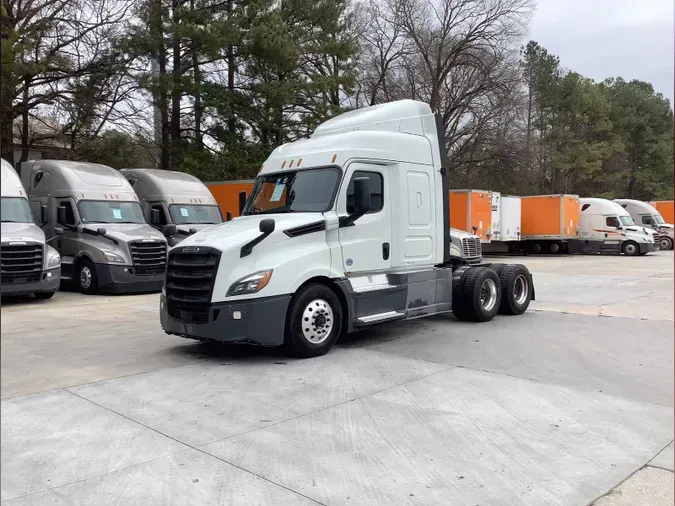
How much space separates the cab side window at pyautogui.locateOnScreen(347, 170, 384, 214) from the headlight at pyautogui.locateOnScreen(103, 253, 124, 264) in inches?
337

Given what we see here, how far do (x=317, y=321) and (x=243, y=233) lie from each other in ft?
4.68

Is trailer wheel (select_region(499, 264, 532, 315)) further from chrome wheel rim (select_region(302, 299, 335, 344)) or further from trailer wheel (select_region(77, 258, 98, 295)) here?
trailer wheel (select_region(77, 258, 98, 295))

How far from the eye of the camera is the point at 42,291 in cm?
1323

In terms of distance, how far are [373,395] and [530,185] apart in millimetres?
37837

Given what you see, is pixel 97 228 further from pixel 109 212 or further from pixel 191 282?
pixel 191 282

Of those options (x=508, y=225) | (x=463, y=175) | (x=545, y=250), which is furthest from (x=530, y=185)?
(x=508, y=225)

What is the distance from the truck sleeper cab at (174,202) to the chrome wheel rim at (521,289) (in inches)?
383

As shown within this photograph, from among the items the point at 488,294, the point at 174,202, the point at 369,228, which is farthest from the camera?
the point at 174,202

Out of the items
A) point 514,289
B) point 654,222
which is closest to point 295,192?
point 514,289

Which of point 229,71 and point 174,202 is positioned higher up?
point 229,71

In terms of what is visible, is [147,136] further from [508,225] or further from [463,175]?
[463,175]

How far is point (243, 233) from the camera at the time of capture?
744 centimetres

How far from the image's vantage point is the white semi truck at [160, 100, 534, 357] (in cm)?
716

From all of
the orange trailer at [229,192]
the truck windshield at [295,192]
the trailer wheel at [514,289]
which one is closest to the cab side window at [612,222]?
the orange trailer at [229,192]
